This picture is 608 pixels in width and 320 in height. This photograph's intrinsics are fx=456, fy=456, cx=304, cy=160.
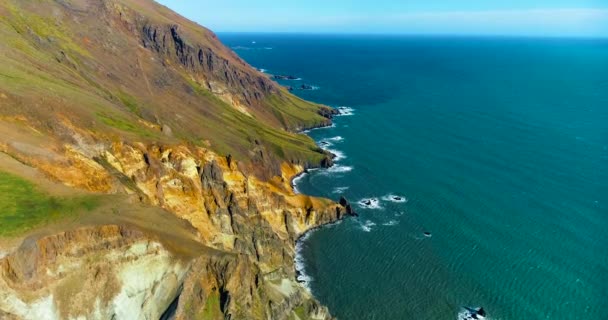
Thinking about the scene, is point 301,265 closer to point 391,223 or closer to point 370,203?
point 391,223

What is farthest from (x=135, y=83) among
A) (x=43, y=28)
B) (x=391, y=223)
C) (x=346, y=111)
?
(x=346, y=111)

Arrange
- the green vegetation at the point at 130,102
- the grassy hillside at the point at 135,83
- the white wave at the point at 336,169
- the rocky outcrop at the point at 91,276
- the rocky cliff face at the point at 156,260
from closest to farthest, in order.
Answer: the rocky outcrop at the point at 91,276 → the rocky cliff face at the point at 156,260 → the grassy hillside at the point at 135,83 → the green vegetation at the point at 130,102 → the white wave at the point at 336,169

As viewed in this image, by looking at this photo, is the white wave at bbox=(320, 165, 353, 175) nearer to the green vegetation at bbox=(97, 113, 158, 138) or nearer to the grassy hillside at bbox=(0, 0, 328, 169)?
the grassy hillside at bbox=(0, 0, 328, 169)

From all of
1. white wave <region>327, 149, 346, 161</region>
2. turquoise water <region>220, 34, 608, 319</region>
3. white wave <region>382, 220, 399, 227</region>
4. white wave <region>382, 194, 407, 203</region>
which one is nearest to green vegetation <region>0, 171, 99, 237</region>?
turquoise water <region>220, 34, 608, 319</region>

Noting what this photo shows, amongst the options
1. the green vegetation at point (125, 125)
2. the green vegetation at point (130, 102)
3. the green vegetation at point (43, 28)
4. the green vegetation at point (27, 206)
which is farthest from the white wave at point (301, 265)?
the green vegetation at point (43, 28)

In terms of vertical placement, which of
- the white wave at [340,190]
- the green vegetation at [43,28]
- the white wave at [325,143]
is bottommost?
the white wave at [325,143]

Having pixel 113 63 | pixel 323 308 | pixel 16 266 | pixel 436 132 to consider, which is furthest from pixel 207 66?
pixel 16 266

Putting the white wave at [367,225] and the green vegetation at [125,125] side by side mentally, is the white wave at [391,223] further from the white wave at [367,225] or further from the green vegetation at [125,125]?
the green vegetation at [125,125]
